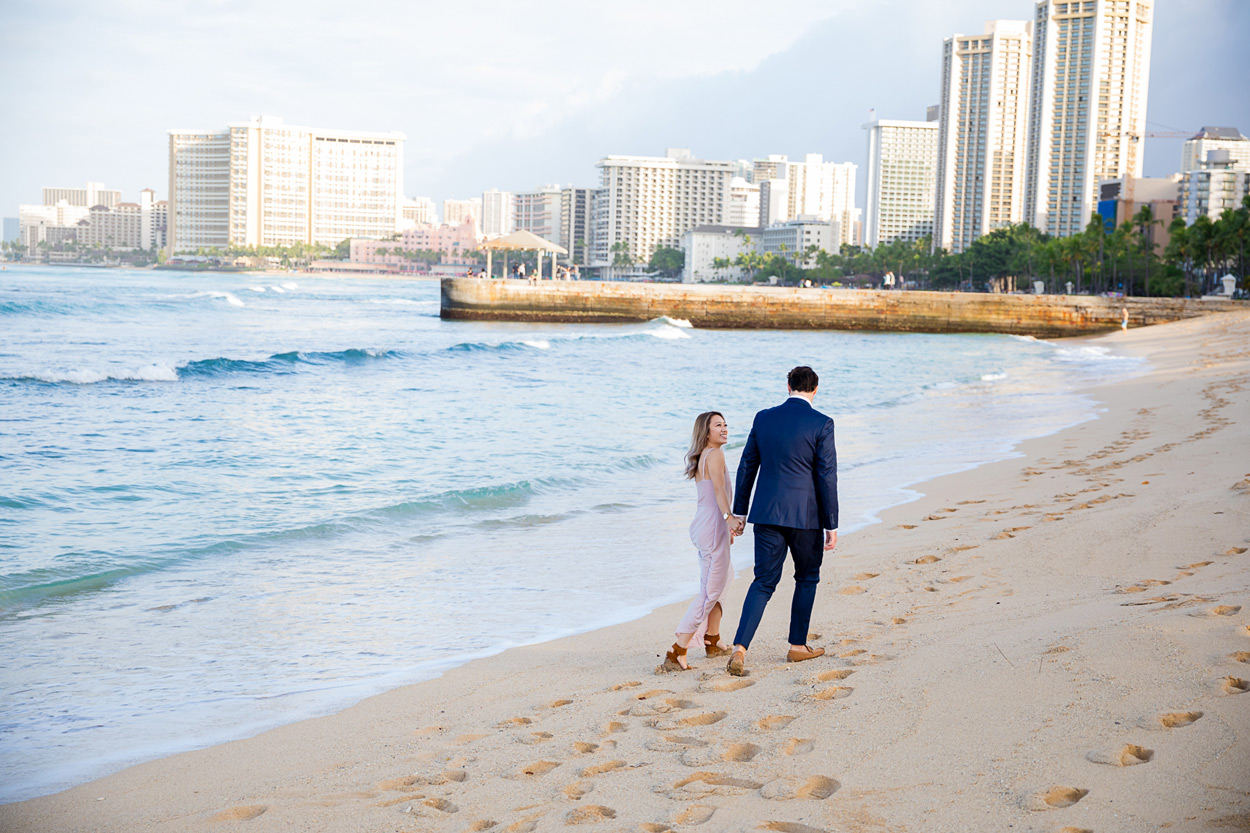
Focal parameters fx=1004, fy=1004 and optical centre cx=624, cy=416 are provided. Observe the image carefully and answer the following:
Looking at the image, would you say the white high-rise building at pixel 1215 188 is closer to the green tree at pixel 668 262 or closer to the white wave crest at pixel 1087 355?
the green tree at pixel 668 262

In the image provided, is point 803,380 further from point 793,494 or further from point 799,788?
point 799,788

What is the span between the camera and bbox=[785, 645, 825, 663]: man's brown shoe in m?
4.84

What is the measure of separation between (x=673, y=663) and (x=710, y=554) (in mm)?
570

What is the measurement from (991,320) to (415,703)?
51.0 meters

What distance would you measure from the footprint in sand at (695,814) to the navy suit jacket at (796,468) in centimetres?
170

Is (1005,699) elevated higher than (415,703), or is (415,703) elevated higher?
(1005,699)

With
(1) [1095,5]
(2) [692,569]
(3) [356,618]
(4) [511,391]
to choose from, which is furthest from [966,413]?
(1) [1095,5]

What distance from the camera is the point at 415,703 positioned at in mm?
4793

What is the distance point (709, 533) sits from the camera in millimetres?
5078

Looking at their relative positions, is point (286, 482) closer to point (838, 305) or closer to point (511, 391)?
point (511, 391)

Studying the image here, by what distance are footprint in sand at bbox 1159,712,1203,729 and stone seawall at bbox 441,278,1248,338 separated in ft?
160

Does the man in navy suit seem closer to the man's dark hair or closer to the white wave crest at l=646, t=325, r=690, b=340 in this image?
the man's dark hair

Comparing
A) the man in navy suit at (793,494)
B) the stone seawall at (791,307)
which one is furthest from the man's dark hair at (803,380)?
the stone seawall at (791,307)

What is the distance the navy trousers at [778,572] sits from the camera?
189 inches
